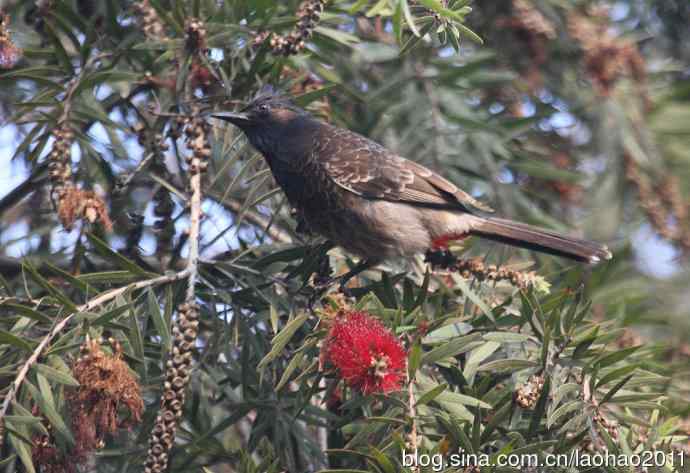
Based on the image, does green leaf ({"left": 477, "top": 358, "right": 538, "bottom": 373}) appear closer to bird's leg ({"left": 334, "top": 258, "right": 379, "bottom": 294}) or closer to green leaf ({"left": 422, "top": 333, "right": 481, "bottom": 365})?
green leaf ({"left": 422, "top": 333, "right": 481, "bottom": 365})

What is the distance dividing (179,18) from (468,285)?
1475 millimetres

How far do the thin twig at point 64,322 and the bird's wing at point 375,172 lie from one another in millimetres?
1402

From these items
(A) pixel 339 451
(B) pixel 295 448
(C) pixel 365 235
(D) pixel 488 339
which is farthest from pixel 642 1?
(A) pixel 339 451

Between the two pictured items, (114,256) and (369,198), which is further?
(369,198)

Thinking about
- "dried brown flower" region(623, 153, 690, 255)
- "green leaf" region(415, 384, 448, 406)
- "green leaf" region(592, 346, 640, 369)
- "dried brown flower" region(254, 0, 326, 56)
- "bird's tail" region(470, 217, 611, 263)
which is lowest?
"dried brown flower" region(623, 153, 690, 255)

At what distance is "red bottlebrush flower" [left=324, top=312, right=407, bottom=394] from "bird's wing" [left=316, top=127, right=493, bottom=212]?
1.61 m

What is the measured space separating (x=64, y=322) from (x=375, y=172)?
193 cm

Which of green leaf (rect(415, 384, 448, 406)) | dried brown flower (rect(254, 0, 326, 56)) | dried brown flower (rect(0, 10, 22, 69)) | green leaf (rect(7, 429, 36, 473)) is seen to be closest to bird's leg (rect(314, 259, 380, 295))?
green leaf (rect(415, 384, 448, 406))

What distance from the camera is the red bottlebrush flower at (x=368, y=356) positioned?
8.30 ft

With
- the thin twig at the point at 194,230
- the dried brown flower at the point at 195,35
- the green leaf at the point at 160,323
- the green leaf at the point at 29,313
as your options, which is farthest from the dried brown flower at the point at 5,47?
the green leaf at the point at 160,323

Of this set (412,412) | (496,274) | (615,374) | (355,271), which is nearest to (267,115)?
(355,271)

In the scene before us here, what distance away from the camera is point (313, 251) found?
3303mm

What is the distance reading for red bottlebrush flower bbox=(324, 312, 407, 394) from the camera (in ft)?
8.30

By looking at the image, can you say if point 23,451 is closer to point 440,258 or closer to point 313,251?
point 313,251
